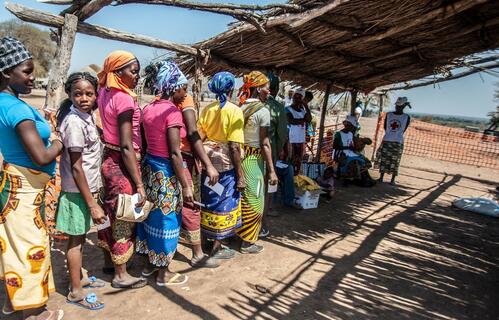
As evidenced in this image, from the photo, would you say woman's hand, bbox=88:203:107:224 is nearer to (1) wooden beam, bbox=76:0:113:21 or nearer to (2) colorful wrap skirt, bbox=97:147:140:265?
(2) colorful wrap skirt, bbox=97:147:140:265

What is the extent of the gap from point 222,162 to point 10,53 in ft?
6.49

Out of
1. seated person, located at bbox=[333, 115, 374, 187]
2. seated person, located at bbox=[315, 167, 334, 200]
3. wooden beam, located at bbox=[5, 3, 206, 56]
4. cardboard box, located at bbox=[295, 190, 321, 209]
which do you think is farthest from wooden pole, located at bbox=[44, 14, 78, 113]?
seated person, located at bbox=[333, 115, 374, 187]

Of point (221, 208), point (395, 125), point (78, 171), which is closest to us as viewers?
point (78, 171)

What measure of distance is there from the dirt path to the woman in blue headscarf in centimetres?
40

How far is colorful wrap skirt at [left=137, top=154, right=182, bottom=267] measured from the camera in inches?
118

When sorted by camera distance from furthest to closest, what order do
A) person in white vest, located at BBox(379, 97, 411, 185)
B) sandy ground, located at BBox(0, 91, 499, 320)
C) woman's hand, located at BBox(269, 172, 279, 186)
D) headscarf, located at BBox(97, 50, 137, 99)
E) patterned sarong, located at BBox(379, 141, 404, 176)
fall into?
patterned sarong, located at BBox(379, 141, 404, 176) → person in white vest, located at BBox(379, 97, 411, 185) → woman's hand, located at BBox(269, 172, 279, 186) → sandy ground, located at BBox(0, 91, 499, 320) → headscarf, located at BBox(97, 50, 137, 99)

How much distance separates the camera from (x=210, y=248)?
4.02m

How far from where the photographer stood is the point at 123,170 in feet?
9.20

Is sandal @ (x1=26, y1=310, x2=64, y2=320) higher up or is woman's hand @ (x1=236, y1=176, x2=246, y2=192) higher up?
woman's hand @ (x1=236, y1=176, x2=246, y2=192)

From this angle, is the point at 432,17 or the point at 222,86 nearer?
the point at 222,86

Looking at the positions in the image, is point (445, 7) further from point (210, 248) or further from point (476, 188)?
point (476, 188)

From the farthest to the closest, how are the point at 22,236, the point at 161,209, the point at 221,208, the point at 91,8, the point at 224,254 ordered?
1. the point at 224,254
2. the point at 221,208
3. the point at 91,8
4. the point at 161,209
5. the point at 22,236

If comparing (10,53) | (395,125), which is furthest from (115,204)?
(395,125)

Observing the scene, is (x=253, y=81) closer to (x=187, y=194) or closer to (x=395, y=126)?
(x=187, y=194)
